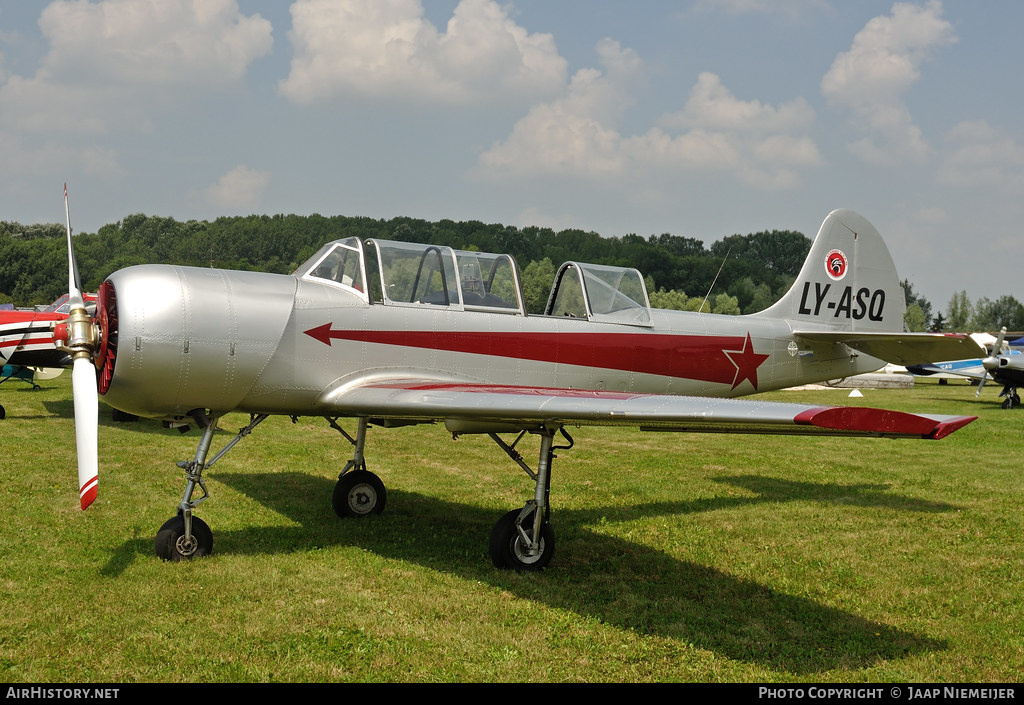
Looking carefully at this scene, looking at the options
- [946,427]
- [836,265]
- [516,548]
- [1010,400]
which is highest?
[836,265]

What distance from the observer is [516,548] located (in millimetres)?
6301

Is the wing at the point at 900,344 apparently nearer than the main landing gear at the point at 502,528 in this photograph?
No

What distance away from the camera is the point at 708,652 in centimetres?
466

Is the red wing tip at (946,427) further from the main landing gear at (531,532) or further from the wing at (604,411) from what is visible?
the main landing gear at (531,532)

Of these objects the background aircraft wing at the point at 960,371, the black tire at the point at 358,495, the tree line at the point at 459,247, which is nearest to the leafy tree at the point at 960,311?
the tree line at the point at 459,247

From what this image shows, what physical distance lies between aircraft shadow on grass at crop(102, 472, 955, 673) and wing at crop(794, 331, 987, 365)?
5.93ft

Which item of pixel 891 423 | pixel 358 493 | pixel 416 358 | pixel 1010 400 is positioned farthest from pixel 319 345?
pixel 1010 400

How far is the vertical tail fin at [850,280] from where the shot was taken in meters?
10.0

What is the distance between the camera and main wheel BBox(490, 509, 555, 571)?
627cm

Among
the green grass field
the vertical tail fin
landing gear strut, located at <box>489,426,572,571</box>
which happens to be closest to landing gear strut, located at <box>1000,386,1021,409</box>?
the green grass field

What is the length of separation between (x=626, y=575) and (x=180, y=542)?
3.67 metres

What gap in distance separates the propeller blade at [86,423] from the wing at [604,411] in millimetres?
1707

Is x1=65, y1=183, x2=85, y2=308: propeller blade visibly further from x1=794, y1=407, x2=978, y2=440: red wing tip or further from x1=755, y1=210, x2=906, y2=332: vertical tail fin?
x1=755, y1=210, x2=906, y2=332: vertical tail fin

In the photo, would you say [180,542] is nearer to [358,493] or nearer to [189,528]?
[189,528]
